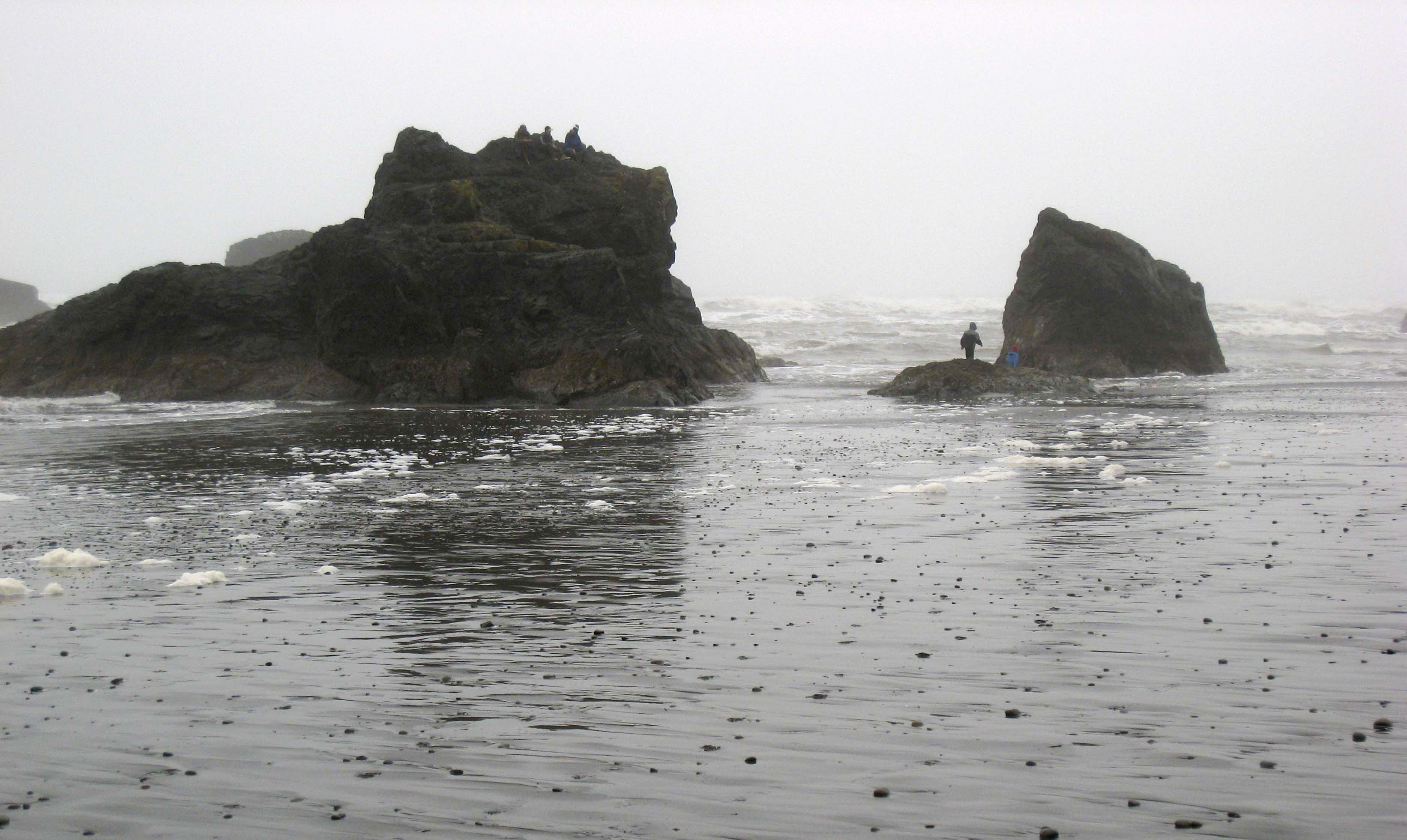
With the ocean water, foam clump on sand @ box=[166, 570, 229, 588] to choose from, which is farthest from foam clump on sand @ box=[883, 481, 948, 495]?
foam clump on sand @ box=[166, 570, 229, 588]

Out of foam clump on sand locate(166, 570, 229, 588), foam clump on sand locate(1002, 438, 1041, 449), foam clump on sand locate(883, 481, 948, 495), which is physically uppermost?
foam clump on sand locate(1002, 438, 1041, 449)

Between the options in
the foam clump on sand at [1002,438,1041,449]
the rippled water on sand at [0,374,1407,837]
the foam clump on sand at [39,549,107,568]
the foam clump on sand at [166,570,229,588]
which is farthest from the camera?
the foam clump on sand at [1002,438,1041,449]

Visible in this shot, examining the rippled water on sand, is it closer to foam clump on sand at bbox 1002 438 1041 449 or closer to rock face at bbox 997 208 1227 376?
foam clump on sand at bbox 1002 438 1041 449

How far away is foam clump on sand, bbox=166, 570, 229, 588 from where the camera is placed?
9.41 m

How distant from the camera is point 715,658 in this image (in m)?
7.21

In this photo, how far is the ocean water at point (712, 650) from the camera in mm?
5031

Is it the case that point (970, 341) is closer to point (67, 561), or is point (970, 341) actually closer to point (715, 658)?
point (67, 561)

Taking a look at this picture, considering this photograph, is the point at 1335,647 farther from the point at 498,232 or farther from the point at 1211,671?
the point at 498,232

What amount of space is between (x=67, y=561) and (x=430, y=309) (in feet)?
98.0

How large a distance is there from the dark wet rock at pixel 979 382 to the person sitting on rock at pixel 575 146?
621 inches

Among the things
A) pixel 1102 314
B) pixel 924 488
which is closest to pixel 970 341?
pixel 1102 314

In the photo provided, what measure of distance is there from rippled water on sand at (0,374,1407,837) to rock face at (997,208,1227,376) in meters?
39.6

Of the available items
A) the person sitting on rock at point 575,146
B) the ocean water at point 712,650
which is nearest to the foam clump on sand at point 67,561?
the ocean water at point 712,650

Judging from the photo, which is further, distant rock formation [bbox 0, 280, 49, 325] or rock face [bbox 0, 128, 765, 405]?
distant rock formation [bbox 0, 280, 49, 325]
